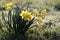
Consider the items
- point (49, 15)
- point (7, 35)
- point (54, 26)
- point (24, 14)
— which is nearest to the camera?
point (24, 14)

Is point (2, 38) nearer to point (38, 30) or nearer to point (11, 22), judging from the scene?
point (11, 22)

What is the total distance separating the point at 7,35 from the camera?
18.2 ft

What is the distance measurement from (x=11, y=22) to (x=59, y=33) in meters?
1.20

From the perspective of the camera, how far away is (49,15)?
7.45 m

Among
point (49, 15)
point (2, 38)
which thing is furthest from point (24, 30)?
point (49, 15)

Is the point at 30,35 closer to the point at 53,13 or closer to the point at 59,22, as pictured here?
the point at 59,22

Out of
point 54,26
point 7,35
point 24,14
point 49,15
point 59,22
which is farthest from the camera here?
point 49,15

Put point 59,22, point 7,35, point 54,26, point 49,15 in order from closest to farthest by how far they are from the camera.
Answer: point 7,35
point 54,26
point 59,22
point 49,15

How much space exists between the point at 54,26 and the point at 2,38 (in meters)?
1.61

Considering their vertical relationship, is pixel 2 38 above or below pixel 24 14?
below

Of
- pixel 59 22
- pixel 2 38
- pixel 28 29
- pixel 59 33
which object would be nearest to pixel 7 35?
pixel 2 38

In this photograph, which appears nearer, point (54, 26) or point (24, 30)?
point (24, 30)

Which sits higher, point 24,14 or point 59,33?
point 24,14

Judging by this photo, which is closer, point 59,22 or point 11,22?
point 11,22
